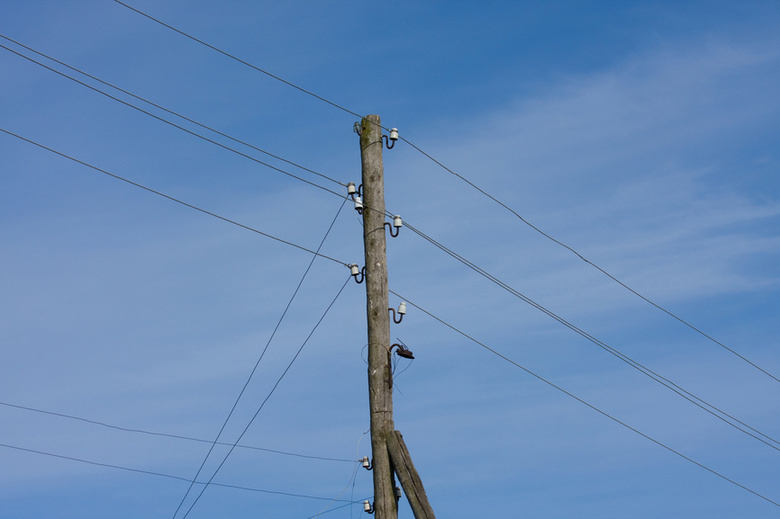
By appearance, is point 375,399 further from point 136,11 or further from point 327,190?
point 136,11

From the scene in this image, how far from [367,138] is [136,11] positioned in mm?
3662

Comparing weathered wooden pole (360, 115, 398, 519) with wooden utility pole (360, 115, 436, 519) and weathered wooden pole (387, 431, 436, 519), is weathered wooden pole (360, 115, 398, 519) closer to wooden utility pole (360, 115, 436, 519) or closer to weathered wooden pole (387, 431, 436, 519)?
wooden utility pole (360, 115, 436, 519)

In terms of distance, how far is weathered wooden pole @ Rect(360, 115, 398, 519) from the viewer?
37.8ft

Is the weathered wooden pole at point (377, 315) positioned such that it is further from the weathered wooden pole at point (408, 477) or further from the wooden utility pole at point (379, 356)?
the weathered wooden pole at point (408, 477)

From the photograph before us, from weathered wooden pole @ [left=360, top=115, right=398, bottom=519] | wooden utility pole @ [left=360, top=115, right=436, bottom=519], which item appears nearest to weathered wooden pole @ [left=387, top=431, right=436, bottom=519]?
wooden utility pole @ [left=360, top=115, right=436, bottom=519]

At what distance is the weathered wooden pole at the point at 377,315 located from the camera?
11.5 m

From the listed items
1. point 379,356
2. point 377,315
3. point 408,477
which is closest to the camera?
point 408,477

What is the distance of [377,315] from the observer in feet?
39.8

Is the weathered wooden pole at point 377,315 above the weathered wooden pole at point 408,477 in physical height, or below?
above

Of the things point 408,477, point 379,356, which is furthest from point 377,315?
point 408,477

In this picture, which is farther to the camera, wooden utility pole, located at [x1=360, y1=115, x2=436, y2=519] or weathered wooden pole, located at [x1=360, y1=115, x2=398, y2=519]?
weathered wooden pole, located at [x1=360, y1=115, x2=398, y2=519]

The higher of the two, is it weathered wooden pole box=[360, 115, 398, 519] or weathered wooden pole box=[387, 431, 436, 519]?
weathered wooden pole box=[360, 115, 398, 519]

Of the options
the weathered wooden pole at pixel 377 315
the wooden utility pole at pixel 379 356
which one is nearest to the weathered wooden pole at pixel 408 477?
the wooden utility pole at pixel 379 356

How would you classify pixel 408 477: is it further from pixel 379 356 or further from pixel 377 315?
pixel 377 315
